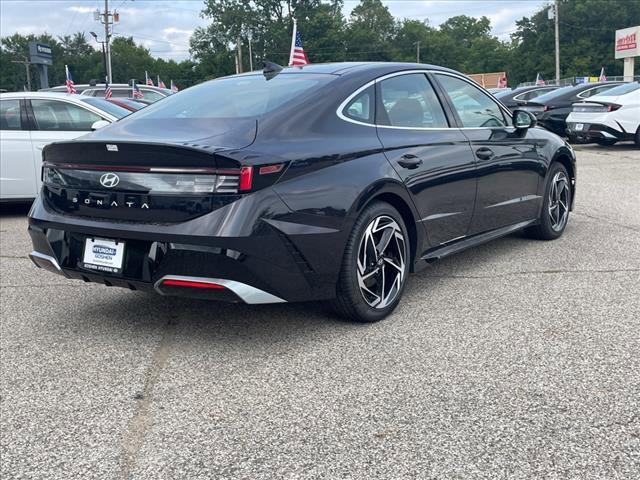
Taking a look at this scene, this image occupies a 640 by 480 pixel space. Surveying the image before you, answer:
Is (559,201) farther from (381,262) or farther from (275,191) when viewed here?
(275,191)

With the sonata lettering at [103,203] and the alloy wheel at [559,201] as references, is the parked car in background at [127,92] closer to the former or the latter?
the alloy wheel at [559,201]

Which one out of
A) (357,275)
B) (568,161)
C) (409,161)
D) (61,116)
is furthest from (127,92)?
(357,275)

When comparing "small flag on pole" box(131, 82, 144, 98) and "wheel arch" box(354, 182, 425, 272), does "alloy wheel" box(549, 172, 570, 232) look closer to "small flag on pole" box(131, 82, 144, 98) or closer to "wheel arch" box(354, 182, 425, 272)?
"wheel arch" box(354, 182, 425, 272)

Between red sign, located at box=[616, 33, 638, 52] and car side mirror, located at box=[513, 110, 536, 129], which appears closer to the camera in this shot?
car side mirror, located at box=[513, 110, 536, 129]

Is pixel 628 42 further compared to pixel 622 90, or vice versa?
pixel 628 42

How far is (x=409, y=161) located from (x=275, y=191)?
1114mm

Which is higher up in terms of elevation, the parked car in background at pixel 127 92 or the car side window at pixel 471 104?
the parked car in background at pixel 127 92

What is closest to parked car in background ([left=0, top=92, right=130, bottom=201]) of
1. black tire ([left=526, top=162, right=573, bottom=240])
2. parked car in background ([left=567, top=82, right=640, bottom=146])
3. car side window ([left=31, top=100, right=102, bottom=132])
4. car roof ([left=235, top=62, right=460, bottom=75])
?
car side window ([left=31, top=100, right=102, bottom=132])

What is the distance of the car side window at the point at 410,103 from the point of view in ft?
14.0

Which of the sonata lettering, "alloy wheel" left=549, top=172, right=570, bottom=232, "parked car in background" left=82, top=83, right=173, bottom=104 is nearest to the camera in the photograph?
the sonata lettering

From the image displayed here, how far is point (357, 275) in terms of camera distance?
380cm

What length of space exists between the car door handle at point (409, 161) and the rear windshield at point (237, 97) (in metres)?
0.65

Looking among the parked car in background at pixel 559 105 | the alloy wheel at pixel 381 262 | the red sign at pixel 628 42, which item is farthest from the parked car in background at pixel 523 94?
the red sign at pixel 628 42

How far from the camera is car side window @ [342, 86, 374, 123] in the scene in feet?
13.1
